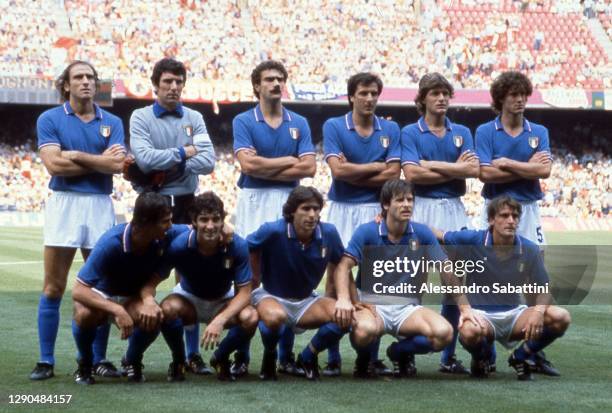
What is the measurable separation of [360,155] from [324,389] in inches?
72.9

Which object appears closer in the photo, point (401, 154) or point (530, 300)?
point (530, 300)

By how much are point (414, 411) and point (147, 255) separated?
6.00ft

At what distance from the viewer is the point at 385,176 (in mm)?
6855

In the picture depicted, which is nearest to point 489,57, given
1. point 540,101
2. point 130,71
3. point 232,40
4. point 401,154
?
point 540,101

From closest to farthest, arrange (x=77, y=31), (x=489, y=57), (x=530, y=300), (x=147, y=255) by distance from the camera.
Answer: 1. (x=147, y=255)
2. (x=530, y=300)
3. (x=77, y=31)
4. (x=489, y=57)

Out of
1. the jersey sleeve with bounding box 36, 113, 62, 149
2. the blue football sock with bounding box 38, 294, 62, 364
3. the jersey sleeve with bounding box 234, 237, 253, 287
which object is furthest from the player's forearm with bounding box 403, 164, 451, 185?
the blue football sock with bounding box 38, 294, 62, 364

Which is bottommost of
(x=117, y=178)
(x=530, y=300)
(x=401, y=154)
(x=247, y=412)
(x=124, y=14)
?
(x=247, y=412)

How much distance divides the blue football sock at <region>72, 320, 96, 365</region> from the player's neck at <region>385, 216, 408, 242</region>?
72.8 inches

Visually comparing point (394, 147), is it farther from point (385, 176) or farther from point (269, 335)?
point (269, 335)

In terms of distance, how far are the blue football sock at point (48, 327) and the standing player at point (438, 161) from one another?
7.90 ft

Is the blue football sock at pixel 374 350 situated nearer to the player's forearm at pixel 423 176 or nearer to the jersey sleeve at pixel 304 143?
the player's forearm at pixel 423 176

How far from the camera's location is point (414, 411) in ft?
16.5

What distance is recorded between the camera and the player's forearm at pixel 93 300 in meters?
5.69

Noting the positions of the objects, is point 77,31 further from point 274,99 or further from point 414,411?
point 414,411
